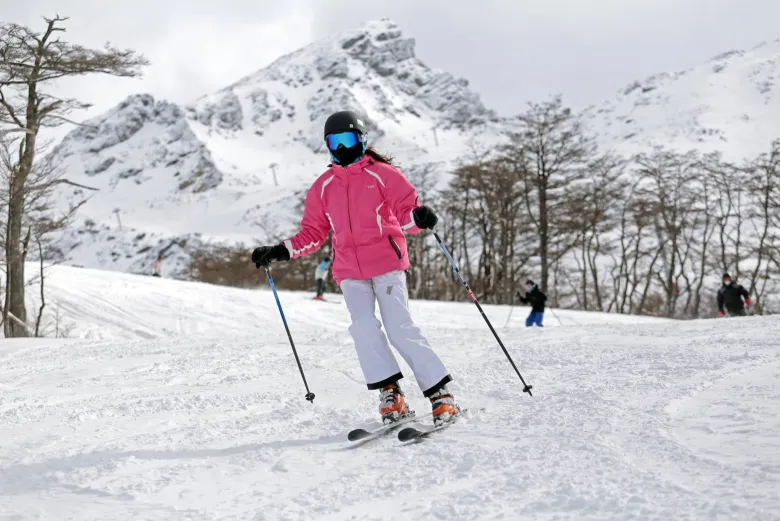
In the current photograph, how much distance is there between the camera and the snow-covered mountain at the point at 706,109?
96062mm

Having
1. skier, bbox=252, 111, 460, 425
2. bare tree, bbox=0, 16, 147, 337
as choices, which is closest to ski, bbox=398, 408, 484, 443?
skier, bbox=252, 111, 460, 425

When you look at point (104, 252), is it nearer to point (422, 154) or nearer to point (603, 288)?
point (422, 154)

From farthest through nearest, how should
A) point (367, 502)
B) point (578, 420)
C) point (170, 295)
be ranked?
point (170, 295) < point (578, 420) < point (367, 502)

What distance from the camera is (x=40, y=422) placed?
3.78 m

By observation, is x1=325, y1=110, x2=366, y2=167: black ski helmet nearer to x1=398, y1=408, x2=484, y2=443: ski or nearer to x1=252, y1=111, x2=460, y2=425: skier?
x1=252, y1=111, x2=460, y2=425: skier

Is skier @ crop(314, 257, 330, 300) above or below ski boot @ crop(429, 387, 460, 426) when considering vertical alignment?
above

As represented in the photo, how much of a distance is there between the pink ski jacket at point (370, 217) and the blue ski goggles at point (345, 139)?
0.10 m

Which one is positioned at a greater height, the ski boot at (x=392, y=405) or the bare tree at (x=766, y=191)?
the bare tree at (x=766, y=191)

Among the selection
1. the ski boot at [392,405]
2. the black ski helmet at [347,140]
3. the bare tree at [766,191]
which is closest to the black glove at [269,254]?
the black ski helmet at [347,140]

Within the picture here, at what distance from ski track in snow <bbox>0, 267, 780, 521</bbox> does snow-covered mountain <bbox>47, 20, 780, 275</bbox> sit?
49.2 meters

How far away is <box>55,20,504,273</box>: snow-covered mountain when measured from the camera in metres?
107

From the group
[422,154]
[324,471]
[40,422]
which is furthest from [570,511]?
[422,154]

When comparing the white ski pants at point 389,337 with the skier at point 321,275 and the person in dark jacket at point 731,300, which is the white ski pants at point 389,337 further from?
the skier at point 321,275

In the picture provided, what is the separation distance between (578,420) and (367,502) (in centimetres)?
127
